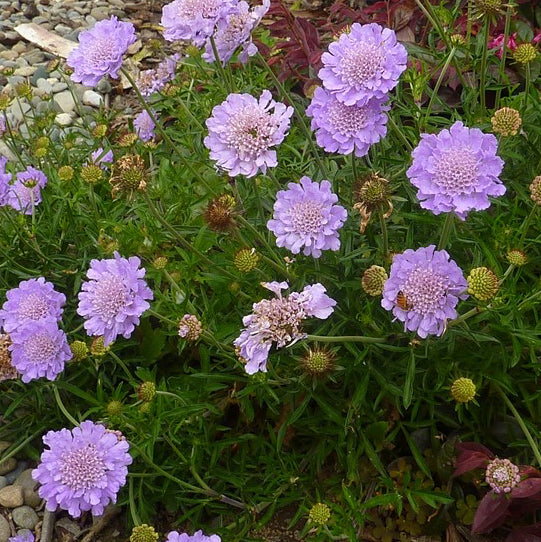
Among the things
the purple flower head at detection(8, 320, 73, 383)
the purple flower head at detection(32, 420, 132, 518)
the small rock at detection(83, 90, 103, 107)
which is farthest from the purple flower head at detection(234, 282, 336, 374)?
the small rock at detection(83, 90, 103, 107)

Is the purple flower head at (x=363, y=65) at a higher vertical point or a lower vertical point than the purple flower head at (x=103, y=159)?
higher

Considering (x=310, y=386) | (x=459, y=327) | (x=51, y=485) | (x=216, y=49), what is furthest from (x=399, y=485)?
(x=216, y=49)

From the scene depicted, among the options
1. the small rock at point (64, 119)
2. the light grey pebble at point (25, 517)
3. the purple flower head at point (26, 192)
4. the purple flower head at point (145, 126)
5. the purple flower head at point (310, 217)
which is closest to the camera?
the purple flower head at point (310, 217)

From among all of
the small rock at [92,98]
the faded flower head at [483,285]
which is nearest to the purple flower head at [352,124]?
the faded flower head at [483,285]

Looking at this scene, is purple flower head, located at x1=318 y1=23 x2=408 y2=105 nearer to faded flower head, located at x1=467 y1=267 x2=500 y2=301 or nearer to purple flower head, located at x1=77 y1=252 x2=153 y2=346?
faded flower head, located at x1=467 y1=267 x2=500 y2=301

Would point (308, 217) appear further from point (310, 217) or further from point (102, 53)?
point (102, 53)

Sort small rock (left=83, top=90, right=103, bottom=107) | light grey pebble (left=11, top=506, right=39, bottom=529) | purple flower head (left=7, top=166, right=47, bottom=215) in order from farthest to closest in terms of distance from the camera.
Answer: small rock (left=83, top=90, right=103, bottom=107)
purple flower head (left=7, top=166, right=47, bottom=215)
light grey pebble (left=11, top=506, right=39, bottom=529)

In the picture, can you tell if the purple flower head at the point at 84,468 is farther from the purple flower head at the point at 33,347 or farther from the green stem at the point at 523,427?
the green stem at the point at 523,427
